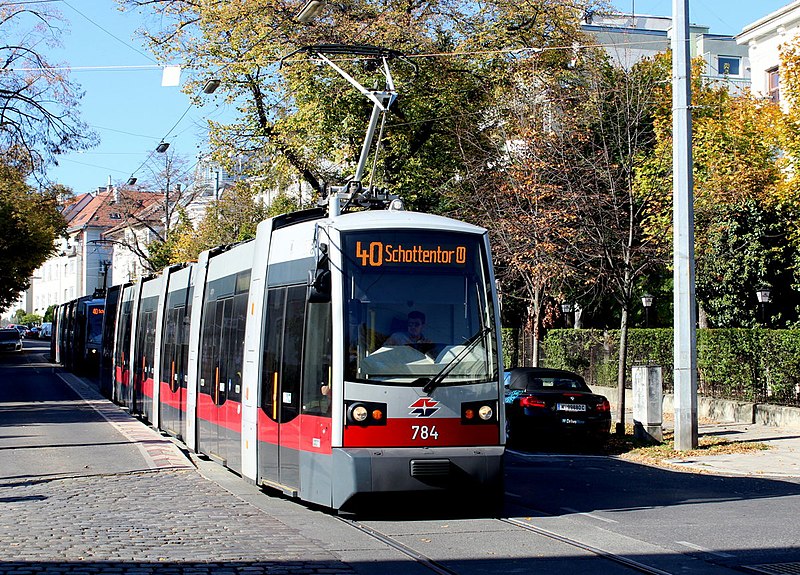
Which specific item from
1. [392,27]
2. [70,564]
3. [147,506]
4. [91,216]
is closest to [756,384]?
[392,27]

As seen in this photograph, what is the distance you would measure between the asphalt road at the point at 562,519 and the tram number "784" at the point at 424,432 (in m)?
0.89

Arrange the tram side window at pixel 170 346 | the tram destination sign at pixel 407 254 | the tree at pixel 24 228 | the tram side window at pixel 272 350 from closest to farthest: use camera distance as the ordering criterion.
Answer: the tram destination sign at pixel 407 254
the tram side window at pixel 272 350
the tram side window at pixel 170 346
the tree at pixel 24 228

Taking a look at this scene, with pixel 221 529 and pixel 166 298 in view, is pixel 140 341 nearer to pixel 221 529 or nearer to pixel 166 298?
pixel 166 298

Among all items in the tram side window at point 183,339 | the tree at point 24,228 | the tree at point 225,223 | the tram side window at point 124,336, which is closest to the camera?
the tram side window at point 183,339

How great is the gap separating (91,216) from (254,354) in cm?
11261

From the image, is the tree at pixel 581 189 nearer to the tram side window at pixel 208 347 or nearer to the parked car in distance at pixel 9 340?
the tram side window at pixel 208 347

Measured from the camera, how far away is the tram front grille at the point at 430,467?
10.7m

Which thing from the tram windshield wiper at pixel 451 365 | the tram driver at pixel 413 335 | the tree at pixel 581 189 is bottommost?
the tram windshield wiper at pixel 451 365

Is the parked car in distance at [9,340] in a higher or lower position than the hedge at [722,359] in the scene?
higher

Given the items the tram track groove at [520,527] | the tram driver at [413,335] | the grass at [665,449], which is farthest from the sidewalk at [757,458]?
the tram driver at [413,335]

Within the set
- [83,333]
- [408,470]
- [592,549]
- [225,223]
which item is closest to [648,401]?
[408,470]

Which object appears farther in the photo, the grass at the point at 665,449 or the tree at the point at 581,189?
the tree at the point at 581,189

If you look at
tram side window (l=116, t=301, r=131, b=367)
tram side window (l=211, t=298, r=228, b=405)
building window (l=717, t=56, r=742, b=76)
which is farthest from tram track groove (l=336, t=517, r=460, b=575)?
building window (l=717, t=56, r=742, b=76)

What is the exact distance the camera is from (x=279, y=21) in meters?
28.1
